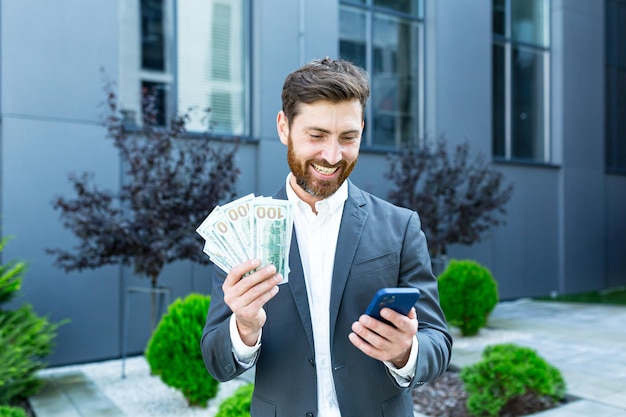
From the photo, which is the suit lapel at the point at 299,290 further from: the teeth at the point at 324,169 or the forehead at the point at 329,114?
the forehead at the point at 329,114

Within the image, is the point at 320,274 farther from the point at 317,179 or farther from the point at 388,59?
the point at 388,59

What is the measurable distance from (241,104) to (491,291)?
15.5ft

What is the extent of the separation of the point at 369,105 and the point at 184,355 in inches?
258

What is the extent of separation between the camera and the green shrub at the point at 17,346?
5.30m

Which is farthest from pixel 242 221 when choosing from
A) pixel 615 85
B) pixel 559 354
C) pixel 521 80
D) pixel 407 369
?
pixel 615 85

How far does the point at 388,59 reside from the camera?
11148 mm

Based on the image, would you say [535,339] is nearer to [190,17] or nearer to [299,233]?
[190,17]

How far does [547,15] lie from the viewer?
13734 millimetres

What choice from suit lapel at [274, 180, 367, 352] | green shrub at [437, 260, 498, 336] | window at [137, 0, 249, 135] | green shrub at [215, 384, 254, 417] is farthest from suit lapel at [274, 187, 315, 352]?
green shrub at [437, 260, 498, 336]

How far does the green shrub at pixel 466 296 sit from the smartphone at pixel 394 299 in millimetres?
7305

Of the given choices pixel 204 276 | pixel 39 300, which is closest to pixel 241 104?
pixel 204 276

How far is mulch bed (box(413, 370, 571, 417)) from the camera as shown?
543cm

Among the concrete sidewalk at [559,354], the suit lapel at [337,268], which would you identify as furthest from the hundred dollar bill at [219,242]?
the concrete sidewalk at [559,354]

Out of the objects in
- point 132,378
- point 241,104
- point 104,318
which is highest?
point 241,104
